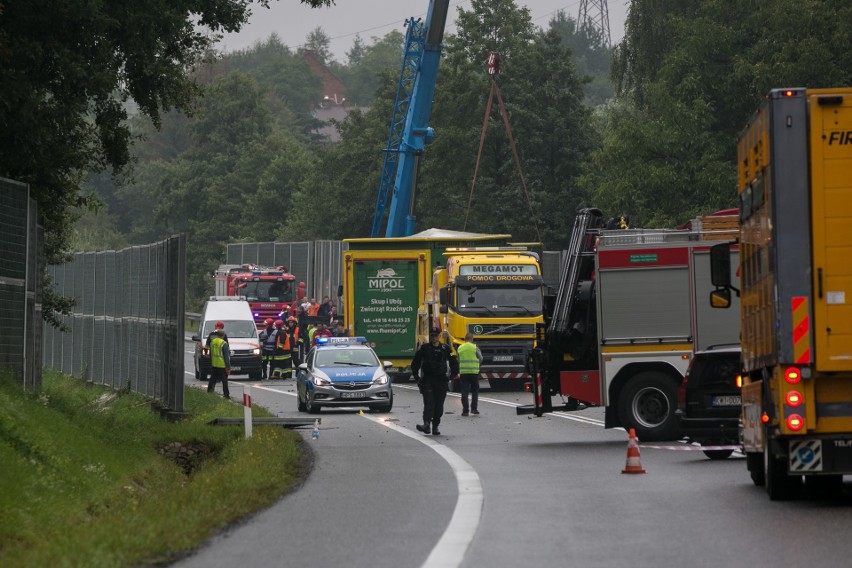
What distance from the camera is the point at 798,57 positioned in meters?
47.8

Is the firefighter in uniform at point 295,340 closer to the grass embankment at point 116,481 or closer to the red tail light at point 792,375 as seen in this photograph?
the grass embankment at point 116,481

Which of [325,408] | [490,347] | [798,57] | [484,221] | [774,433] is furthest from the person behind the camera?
[484,221]

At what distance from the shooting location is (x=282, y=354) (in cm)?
4922

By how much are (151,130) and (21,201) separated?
124m

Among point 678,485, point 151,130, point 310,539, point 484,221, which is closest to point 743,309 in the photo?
point 678,485

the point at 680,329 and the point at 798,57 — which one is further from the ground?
the point at 798,57

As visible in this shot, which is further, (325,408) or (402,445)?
(325,408)

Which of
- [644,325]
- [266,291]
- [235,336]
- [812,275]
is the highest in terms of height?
[266,291]

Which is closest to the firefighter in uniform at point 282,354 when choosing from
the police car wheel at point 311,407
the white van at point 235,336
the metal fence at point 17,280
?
the white van at point 235,336

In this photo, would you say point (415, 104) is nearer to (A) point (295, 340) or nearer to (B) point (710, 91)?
(A) point (295, 340)

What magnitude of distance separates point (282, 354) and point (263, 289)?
44.1ft

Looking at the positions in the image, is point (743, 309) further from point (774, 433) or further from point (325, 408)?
point (325, 408)

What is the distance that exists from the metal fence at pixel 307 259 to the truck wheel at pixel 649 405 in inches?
1258

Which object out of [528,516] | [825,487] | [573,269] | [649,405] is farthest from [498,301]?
[528,516]
